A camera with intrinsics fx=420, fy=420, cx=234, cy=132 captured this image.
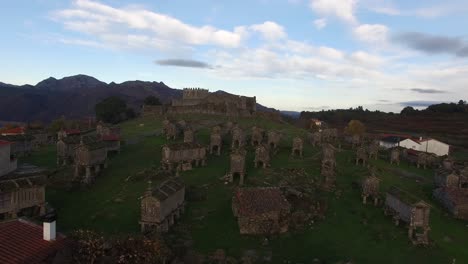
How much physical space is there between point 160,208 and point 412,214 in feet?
70.2

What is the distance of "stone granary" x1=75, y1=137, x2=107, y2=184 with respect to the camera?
47438 mm

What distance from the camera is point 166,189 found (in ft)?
120

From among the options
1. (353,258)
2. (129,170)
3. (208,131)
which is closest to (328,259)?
(353,258)

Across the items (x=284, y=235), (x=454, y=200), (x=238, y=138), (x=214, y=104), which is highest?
(x=214, y=104)

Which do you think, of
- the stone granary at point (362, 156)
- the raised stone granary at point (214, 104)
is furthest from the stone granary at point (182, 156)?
the raised stone granary at point (214, 104)

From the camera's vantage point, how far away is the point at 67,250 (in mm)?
18422

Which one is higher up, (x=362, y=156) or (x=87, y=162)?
(x=362, y=156)

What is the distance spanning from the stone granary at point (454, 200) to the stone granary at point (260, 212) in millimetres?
18547

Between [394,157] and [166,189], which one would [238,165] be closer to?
[166,189]

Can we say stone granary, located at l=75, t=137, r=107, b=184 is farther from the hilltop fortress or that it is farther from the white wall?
the white wall

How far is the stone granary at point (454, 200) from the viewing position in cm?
4309

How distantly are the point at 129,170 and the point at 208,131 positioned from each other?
24.5 m

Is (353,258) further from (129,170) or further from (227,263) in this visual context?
(129,170)

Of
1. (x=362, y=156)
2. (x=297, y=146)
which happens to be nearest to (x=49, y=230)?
(x=297, y=146)
